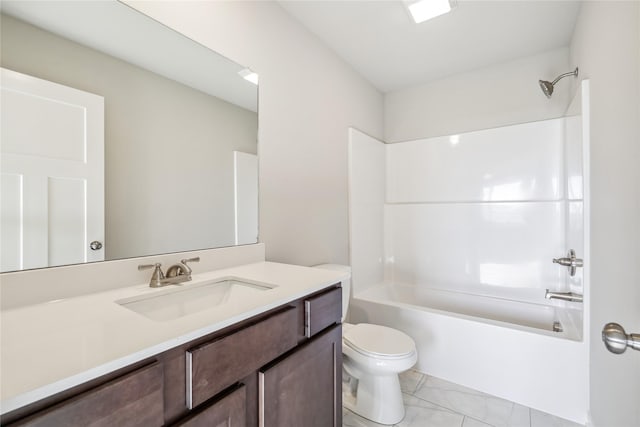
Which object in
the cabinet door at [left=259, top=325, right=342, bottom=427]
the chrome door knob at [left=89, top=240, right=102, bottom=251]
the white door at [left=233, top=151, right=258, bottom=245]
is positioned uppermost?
the white door at [left=233, top=151, right=258, bottom=245]

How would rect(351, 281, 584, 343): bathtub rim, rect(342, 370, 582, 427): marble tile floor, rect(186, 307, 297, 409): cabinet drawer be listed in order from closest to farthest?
1. rect(186, 307, 297, 409): cabinet drawer
2. rect(342, 370, 582, 427): marble tile floor
3. rect(351, 281, 584, 343): bathtub rim

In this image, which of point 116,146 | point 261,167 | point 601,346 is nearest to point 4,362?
point 116,146

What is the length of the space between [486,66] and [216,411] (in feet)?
10.3

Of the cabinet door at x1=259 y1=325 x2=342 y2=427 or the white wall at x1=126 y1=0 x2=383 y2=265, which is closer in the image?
the cabinet door at x1=259 y1=325 x2=342 y2=427

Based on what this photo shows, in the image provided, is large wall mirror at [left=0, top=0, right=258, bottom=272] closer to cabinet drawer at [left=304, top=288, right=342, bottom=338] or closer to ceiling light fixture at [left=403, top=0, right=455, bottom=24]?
cabinet drawer at [left=304, top=288, right=342, bottom=338]

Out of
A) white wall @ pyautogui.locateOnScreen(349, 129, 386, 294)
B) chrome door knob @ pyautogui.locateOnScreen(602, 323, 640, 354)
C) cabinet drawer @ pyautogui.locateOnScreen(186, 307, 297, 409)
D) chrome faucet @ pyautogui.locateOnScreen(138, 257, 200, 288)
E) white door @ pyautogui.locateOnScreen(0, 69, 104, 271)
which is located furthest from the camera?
white wall @ pyautogui.locateOnScreen(349, 129, 386, 294)

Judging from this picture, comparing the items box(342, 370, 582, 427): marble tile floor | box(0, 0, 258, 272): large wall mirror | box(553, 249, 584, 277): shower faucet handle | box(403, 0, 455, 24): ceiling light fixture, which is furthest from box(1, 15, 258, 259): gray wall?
box(553, 249, 584, 277): shower faucet handle

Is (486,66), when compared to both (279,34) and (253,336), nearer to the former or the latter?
(279,34)

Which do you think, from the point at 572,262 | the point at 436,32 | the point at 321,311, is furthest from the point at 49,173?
the point at 572,262

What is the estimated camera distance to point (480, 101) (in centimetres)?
264

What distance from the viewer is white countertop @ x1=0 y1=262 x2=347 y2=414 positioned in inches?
19.3

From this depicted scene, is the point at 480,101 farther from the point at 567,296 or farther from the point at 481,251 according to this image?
the point at 567,296

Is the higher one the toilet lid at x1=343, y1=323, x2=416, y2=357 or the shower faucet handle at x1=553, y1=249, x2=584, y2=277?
the shower faucet handle at x1=553, y1=249, x2=584, y2=277

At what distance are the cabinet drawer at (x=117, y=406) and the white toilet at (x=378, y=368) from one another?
3.80 ft
